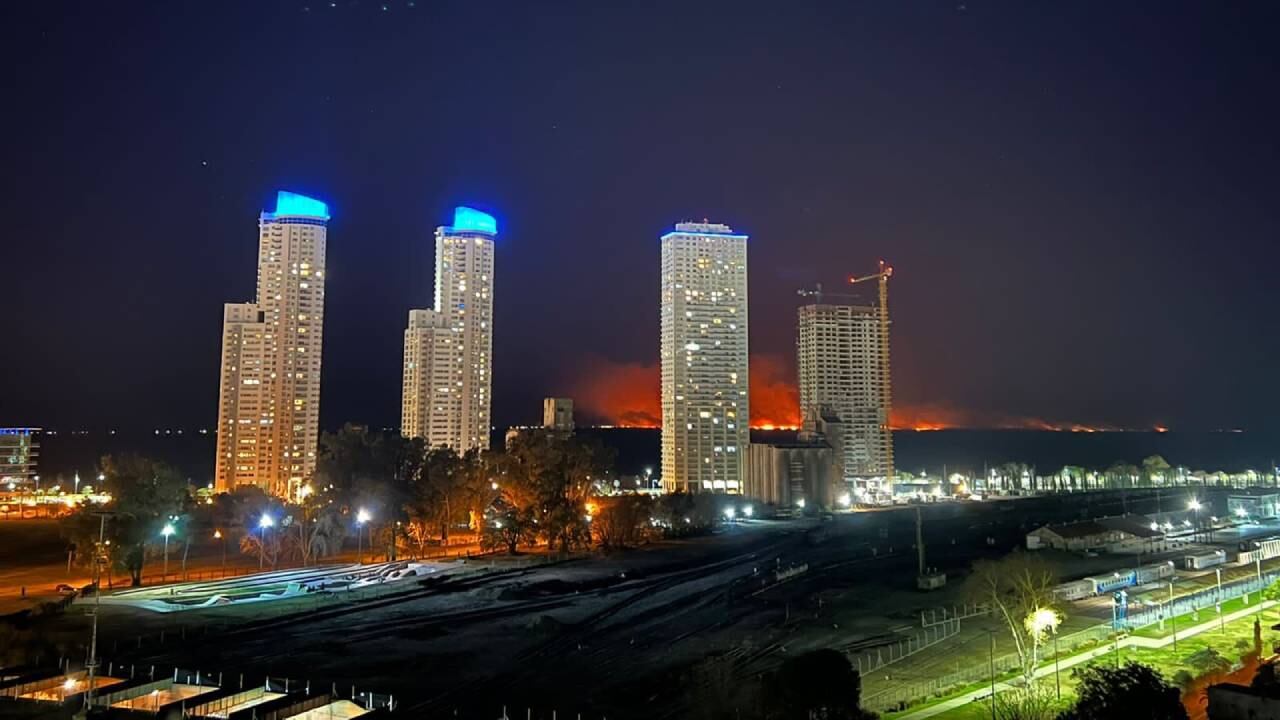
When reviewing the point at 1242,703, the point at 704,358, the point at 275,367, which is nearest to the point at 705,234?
the point at 704,358

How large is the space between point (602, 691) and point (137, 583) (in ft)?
118

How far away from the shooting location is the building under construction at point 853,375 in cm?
16088

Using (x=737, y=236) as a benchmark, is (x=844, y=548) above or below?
below

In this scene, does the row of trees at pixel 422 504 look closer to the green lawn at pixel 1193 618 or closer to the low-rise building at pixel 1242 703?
the green lawn at pixel 1193 618

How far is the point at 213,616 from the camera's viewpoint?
4172 cm

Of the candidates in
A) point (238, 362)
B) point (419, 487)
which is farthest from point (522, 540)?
point (238, 362)

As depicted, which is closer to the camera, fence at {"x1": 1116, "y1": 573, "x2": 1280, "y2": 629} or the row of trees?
fence at {"x1": 1116, "y1": 573, "x2": 1280, "y2": 629}

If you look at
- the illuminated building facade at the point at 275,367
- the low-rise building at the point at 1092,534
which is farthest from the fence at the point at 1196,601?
the illuminated building facade at the point at 275,367

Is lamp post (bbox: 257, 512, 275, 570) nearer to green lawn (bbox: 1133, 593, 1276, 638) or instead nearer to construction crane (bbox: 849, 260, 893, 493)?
green lawn (bbox: 1133, 593, 1276, 638)

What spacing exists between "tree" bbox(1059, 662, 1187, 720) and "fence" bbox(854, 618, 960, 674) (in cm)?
1306

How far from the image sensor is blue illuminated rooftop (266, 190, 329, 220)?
114 meters

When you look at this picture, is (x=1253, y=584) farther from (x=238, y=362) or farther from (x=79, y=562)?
(x=238, y=362)

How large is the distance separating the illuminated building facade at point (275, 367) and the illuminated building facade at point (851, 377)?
306 feet

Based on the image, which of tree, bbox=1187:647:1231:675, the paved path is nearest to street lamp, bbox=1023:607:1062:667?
Result: the paved path
